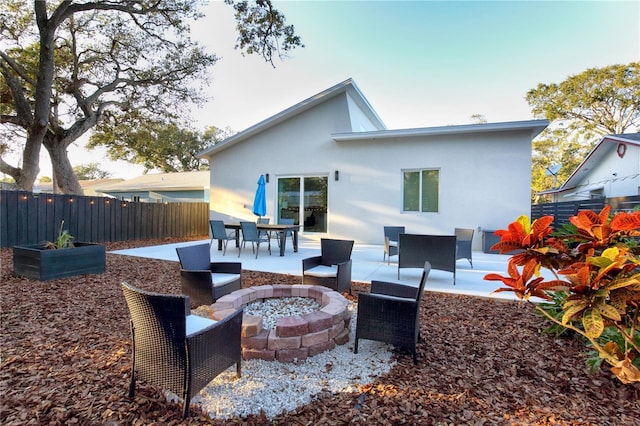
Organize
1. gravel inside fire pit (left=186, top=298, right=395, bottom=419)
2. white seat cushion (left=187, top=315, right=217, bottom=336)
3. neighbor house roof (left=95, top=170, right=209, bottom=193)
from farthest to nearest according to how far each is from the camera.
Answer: neighbor house roof (left=95, top=170, right=209, bottom=193) < white seat cushion (left=187, top=315, right=217, bottom=336) < gravel inside fire pit (left=186, top=298, right=395, bottom=419)

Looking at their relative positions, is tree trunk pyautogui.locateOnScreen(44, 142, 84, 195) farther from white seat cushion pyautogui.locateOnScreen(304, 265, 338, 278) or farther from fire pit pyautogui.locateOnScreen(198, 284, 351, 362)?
fire pit pyautogui.locateOnScreen(198, 284, 351, 362)

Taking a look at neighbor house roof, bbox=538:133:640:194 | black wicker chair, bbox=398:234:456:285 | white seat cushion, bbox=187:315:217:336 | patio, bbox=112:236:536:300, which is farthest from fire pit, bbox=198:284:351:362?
neighbor house roof, bbox=538:133:640:194

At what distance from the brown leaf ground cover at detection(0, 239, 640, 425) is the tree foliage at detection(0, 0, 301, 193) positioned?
8.67 meters

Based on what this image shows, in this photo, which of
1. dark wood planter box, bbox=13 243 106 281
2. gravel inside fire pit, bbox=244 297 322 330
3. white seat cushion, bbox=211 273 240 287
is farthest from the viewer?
dark wood planter box, bbox=13 243 106 281

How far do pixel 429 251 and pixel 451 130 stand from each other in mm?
4755

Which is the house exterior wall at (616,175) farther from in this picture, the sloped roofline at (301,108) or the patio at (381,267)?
the sloped roofline at (301,108)

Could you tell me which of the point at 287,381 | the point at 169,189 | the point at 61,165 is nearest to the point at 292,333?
the point at 287,381

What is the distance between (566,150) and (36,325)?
96.0 ft

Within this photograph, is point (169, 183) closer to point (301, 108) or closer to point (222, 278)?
point (301, 108)

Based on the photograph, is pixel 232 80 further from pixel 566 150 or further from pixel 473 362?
pixel 566 150

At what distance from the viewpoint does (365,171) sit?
946 cm

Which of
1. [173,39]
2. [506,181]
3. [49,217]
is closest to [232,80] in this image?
[173,39]

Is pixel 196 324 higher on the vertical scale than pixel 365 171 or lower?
lower

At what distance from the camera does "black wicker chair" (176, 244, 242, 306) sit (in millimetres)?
3545
